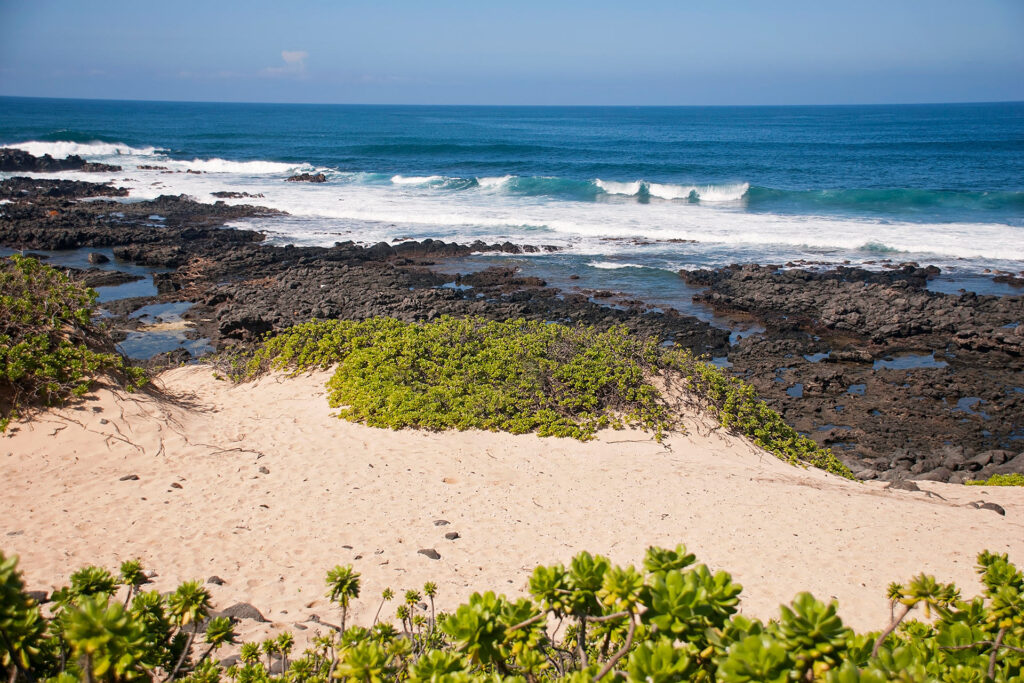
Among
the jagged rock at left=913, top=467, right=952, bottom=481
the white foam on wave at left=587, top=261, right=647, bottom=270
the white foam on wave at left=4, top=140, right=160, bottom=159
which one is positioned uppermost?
the white foam on wave at left=4, top=140, right=160, bottom=159

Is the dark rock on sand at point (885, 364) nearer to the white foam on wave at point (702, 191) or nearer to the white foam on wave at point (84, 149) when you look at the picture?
the white foam on wave at point (702, 191)

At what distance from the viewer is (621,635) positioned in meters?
2.74

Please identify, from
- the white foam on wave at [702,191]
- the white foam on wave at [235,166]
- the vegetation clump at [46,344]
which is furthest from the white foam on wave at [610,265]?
the white foam on wave at [235,166]

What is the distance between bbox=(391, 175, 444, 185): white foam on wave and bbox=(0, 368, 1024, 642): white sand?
114 ft

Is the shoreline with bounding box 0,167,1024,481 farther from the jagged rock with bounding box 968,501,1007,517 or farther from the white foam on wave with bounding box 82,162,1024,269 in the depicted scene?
the white foam on wave with bounding box 82,162,1024,269

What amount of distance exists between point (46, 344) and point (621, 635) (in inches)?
323

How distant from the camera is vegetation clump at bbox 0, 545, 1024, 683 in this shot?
2049 millimetres

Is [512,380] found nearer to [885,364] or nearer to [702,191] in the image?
[885,364]

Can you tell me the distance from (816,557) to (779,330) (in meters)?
10.3

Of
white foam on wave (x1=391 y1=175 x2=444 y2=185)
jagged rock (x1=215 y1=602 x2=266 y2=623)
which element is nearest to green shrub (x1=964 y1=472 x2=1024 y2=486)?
jagged rock (x1=215 y1=602 x2=266 y2=623)

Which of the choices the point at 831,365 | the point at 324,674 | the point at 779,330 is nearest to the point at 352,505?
the point at 324,674

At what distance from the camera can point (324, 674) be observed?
144 inches

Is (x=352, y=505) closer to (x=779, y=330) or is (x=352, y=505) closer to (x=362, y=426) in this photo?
(x=362, y=426)

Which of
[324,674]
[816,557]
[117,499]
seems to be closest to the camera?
[324,674]
